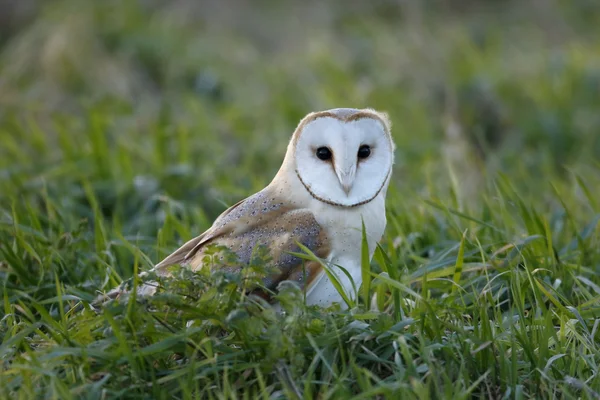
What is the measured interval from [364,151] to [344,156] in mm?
151

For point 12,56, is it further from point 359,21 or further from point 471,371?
point 471,371

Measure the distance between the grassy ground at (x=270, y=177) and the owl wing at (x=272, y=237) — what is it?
195 millimetres

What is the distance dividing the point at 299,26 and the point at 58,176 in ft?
19.0

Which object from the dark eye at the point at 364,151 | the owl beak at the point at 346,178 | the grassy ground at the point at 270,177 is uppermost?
the dark eye at the point at 364,151

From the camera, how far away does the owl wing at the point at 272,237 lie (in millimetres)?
3342

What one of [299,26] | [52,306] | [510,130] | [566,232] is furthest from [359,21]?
[52,306]

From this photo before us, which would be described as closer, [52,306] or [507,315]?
[507,315]

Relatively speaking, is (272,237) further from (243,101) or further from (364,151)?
(243,101)

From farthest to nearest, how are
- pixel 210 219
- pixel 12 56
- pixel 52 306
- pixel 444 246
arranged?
pixel 12 56 < pixel 210 219 < pixel 444 246 < pixel 52 306

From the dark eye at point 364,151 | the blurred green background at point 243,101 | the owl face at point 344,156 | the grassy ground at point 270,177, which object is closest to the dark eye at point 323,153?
the owl face at point 344,156

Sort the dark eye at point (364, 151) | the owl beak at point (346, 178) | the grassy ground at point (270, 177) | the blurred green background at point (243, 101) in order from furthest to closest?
the blurred green background at point (243, 101), the dark eye at point (364, 151), the owl beak at point (346, 178), the grassy ground at point (270, 177)

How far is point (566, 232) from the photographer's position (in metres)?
4.61

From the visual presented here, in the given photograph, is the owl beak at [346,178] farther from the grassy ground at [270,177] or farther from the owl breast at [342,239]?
the grassy ground at [270,177]

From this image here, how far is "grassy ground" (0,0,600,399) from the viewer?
3068mm
